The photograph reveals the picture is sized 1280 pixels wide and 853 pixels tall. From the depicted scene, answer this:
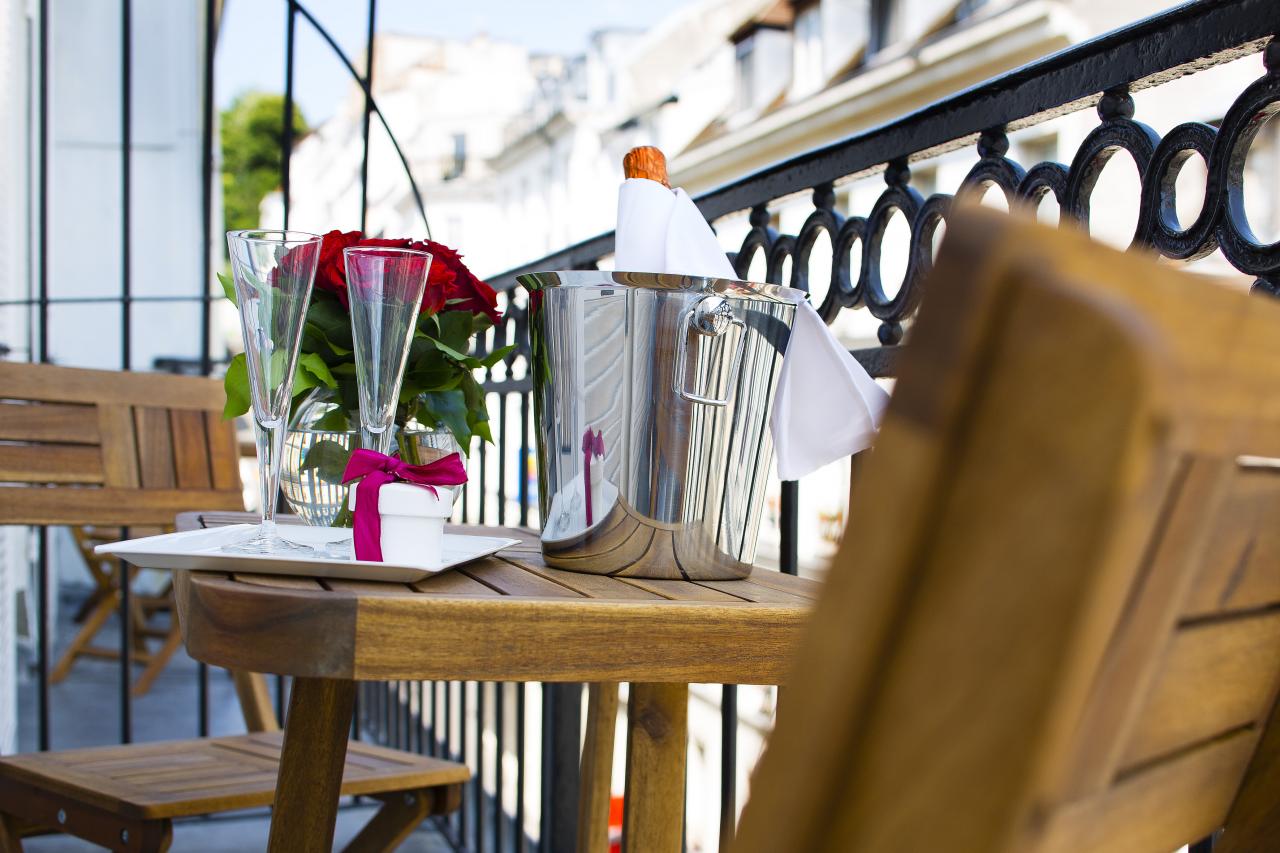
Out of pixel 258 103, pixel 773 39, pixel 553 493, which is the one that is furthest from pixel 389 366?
pixel 258 103

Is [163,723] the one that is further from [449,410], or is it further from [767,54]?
[767,54]

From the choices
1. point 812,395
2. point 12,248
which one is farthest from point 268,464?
point 12,248

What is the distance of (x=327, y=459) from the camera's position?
1.17 m

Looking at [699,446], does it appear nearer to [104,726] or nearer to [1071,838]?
[1071,838]

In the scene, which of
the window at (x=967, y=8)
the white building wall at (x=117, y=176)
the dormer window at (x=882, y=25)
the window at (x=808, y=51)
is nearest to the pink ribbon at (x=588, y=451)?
the white building wall at (x=117, y=176)

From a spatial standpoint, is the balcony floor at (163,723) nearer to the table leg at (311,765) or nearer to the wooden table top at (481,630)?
the table leg at (311,765)

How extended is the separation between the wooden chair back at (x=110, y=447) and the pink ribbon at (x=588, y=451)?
106cm

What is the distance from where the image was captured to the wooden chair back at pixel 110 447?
6.07ft

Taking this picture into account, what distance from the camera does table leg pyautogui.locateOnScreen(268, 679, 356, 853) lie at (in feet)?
3.23

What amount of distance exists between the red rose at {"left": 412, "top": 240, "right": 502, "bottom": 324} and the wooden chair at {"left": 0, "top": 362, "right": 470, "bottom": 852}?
68 centimetres

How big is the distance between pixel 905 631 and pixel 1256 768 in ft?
0.78

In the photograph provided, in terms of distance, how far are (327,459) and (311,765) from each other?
300 mm

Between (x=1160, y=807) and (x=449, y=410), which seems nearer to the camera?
(x=1160, y=807)

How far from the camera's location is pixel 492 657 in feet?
2.44
